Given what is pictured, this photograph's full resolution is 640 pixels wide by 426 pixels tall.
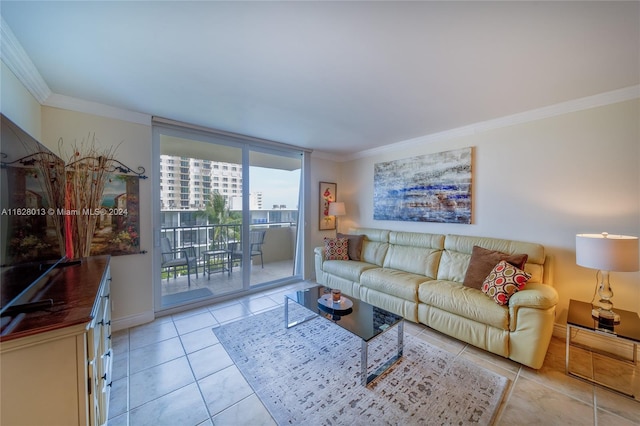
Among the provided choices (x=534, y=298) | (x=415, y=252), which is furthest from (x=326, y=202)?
(x=534, y=298)

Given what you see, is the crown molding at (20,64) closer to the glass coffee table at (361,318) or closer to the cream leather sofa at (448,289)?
the glass coffee table at (361,318)

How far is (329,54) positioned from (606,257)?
8.45 ft

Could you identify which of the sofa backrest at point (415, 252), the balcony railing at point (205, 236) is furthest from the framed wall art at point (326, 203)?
the sofa backrest at point (415, 252)

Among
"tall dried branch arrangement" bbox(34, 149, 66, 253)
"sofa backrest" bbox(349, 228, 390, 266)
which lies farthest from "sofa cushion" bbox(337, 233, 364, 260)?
"tall dried branch arrangement" bbox(34, 149, 66, 253)

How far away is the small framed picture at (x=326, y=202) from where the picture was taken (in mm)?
4660

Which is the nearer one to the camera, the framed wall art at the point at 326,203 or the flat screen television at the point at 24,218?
the flat screen television at the point at 24,218

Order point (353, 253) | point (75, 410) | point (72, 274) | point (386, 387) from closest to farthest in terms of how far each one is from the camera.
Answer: point (75, 410) → point (72, 274) → point (386, 387) → point (353, 253)

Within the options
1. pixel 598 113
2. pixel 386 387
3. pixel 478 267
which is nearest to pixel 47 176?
pixel 386 387

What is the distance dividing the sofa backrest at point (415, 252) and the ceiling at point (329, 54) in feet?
5.42

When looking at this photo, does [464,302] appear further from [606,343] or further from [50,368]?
[50,368]

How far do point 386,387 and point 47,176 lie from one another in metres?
2.89

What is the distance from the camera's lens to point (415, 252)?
3.38m

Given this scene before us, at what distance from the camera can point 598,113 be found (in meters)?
2.31

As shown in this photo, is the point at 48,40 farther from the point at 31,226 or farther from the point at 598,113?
the point at 598,113
